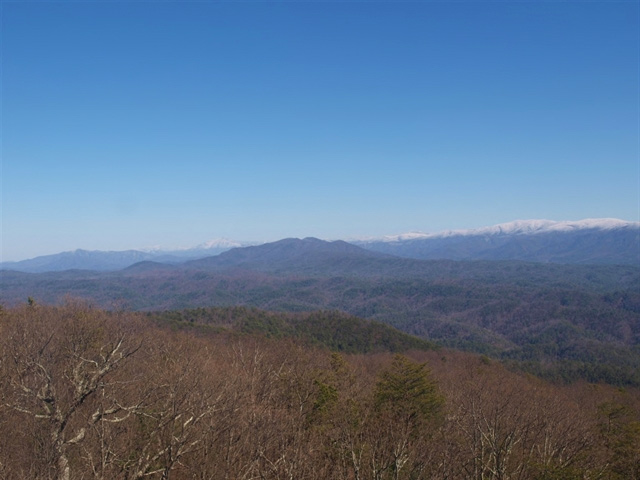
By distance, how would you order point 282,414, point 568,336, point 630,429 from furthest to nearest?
point 568,336, point 630,429, point 282,414

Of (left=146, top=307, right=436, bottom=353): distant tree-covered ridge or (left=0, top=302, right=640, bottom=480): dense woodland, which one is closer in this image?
(left=0, top=302, right=640, bottom=480): dense woodland

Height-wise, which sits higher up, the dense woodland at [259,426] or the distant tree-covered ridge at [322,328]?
the dense woodland at [259,426]

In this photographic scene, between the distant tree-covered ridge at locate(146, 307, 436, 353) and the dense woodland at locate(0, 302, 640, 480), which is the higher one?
the dense woodland at locate(0, 302, 640, 480)

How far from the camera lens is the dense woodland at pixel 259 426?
10234 mm

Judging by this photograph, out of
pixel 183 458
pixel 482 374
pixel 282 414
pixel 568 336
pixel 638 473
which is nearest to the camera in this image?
pixel 183 458

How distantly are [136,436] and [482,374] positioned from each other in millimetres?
35776

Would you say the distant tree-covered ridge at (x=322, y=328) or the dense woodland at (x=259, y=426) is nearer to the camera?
the dense woodland at (x=259, y=426)

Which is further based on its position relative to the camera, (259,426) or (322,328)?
(322,328)

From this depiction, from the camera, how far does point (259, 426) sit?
13133 millimetres

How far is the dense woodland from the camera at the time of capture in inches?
403

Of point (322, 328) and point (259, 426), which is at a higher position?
point (259, 426)

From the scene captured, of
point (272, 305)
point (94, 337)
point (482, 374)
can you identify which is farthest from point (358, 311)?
point (94, 337)

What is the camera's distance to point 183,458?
13281mm

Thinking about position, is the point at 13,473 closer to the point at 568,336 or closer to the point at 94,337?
the point at 94,337
